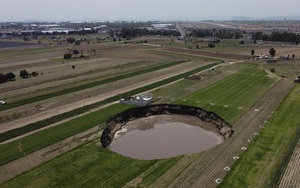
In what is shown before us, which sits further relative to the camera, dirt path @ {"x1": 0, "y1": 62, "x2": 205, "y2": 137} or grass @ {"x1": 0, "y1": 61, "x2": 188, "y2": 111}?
grass @ {"x1": 0, "y1": 61, "x2": 188, "y2": 111}

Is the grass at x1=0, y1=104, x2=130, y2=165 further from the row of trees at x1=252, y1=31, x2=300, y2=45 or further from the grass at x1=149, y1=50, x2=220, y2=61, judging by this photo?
the row of trees at x1=252, y1=31, x2=300, y2=45

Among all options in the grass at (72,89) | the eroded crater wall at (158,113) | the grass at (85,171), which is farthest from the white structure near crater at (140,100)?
the grass at (85,171)

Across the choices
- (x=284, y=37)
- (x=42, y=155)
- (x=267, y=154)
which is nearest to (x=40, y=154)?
(x=42, y=155)

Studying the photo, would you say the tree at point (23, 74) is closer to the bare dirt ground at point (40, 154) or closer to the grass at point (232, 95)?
the bare dirt ground at point (40, 154)

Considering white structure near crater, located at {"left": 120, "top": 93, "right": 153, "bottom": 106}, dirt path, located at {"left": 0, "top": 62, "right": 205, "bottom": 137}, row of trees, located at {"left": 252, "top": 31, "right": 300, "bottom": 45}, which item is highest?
row of trees, located at {"left": 252, "top": 31, "right": 300, "bottom": 45}

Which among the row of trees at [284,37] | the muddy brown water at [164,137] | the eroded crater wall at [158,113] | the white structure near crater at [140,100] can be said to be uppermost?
the row of trees at [284,37]

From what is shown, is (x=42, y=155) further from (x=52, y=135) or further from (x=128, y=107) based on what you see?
(x=128, y=107)

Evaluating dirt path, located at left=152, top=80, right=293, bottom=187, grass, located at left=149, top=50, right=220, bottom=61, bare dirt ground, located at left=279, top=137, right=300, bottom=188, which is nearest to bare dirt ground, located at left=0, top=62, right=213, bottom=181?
dirt path, located at left=152, top=80, right=293, bottom=187
